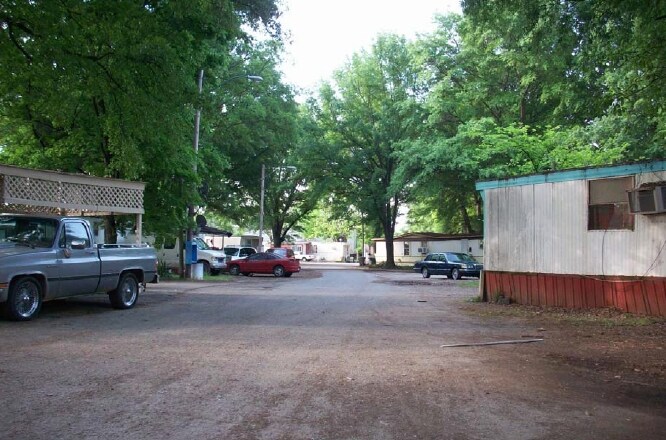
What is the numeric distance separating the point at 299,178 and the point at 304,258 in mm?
42520

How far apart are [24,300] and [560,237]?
1171 cm

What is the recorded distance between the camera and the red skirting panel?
37.2 feet

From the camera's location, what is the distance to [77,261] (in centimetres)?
1113

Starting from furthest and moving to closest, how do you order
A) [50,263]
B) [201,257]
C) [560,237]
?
[201,257]
[560,237]
[50,263]

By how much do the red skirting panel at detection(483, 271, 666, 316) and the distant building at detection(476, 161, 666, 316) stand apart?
0.07 feet

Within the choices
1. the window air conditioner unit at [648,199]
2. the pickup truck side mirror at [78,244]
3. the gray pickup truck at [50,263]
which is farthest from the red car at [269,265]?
the window air conditioner unit at [648,199]

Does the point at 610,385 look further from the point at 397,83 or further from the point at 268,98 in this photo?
the point at 397,83

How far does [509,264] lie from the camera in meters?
14.6

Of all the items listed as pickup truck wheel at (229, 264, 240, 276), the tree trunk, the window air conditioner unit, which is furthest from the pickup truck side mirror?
the tree trunk

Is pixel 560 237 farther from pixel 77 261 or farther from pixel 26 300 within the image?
pixel 26 300

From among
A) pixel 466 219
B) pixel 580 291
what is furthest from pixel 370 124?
pixel 580 291

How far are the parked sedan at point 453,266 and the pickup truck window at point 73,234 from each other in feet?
74.7

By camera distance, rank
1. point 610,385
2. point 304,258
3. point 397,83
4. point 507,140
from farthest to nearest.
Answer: point 304,258, point 397,83, point 507,140, point 610,385

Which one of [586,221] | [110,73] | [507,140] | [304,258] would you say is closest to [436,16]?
[507,140]
